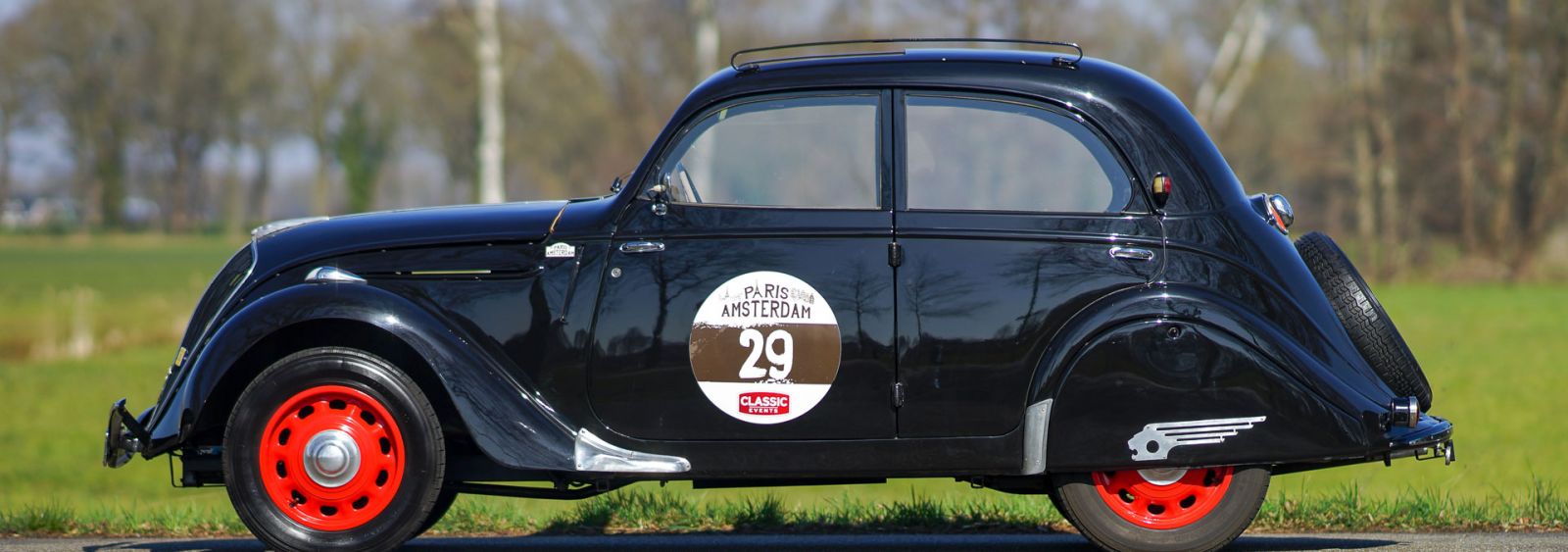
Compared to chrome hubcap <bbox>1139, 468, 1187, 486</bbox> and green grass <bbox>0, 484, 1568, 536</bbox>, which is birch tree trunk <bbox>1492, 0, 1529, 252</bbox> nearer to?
green grass <bbox>0, 484, 1568, 536</bbox>

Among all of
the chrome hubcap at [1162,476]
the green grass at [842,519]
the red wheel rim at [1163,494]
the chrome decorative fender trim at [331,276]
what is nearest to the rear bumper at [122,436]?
the chrome decorative fender trim at [331,276]

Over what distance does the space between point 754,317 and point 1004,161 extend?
1.04 m

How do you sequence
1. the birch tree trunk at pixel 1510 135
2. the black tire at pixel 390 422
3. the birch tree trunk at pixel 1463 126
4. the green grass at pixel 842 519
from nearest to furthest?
the black tire at pixel 390 422 → the green grass at pixel 842 519 → the birch tree trunk at pixel 1510 135 → the birch tree trunk at pixel 1463 126

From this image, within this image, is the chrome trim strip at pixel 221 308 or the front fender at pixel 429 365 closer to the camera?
the front fender at pixel 429 365

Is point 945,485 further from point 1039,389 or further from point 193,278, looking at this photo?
point 193,278

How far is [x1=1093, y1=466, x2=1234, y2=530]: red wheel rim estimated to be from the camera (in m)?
5.20

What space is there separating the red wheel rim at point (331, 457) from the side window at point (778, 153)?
1294mm

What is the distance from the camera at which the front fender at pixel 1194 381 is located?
193 inches

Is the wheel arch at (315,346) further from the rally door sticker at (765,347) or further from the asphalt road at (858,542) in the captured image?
the rally door sticker at (765,347)

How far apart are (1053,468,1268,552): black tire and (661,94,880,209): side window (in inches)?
50.9

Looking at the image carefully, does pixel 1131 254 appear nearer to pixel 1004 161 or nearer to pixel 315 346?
pixel 1004 161

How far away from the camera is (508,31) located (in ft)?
80.8

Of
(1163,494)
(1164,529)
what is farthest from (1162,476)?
(1164,529)

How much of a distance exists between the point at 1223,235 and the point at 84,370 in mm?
20516
